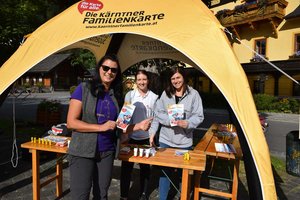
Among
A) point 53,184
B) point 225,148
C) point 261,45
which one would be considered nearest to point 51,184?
point 53,184

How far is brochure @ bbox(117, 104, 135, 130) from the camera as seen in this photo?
296cm

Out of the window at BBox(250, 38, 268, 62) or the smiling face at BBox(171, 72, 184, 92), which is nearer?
the smiling face at BBox(171, 72, 184, 92)

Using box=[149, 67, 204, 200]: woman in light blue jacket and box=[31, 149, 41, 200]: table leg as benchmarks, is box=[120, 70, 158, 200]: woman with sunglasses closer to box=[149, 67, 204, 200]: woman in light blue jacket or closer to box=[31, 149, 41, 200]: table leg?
box=[149, 67, 204, 200]: woman in light blue jacket

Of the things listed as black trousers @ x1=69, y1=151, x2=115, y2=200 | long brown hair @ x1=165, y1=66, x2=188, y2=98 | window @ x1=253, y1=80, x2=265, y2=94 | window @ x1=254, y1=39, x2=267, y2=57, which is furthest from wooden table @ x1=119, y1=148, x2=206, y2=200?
window @ x1=254, y1=39, x2=267, y2=57

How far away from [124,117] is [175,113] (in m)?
0.81

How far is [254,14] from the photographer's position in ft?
74.7

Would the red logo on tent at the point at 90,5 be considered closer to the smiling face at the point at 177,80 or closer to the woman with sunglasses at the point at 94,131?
the woman with sunglasses at the point at 94,131

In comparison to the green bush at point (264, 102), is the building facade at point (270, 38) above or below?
above

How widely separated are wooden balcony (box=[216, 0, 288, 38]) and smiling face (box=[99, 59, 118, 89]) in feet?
61.5

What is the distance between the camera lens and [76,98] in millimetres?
2783

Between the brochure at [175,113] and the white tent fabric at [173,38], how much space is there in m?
0.67

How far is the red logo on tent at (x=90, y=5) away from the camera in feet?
12.7

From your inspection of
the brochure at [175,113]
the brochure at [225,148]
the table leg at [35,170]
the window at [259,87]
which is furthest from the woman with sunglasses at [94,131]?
the window at [259,87]

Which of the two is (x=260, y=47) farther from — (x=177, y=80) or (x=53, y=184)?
(x=53, y=184)
